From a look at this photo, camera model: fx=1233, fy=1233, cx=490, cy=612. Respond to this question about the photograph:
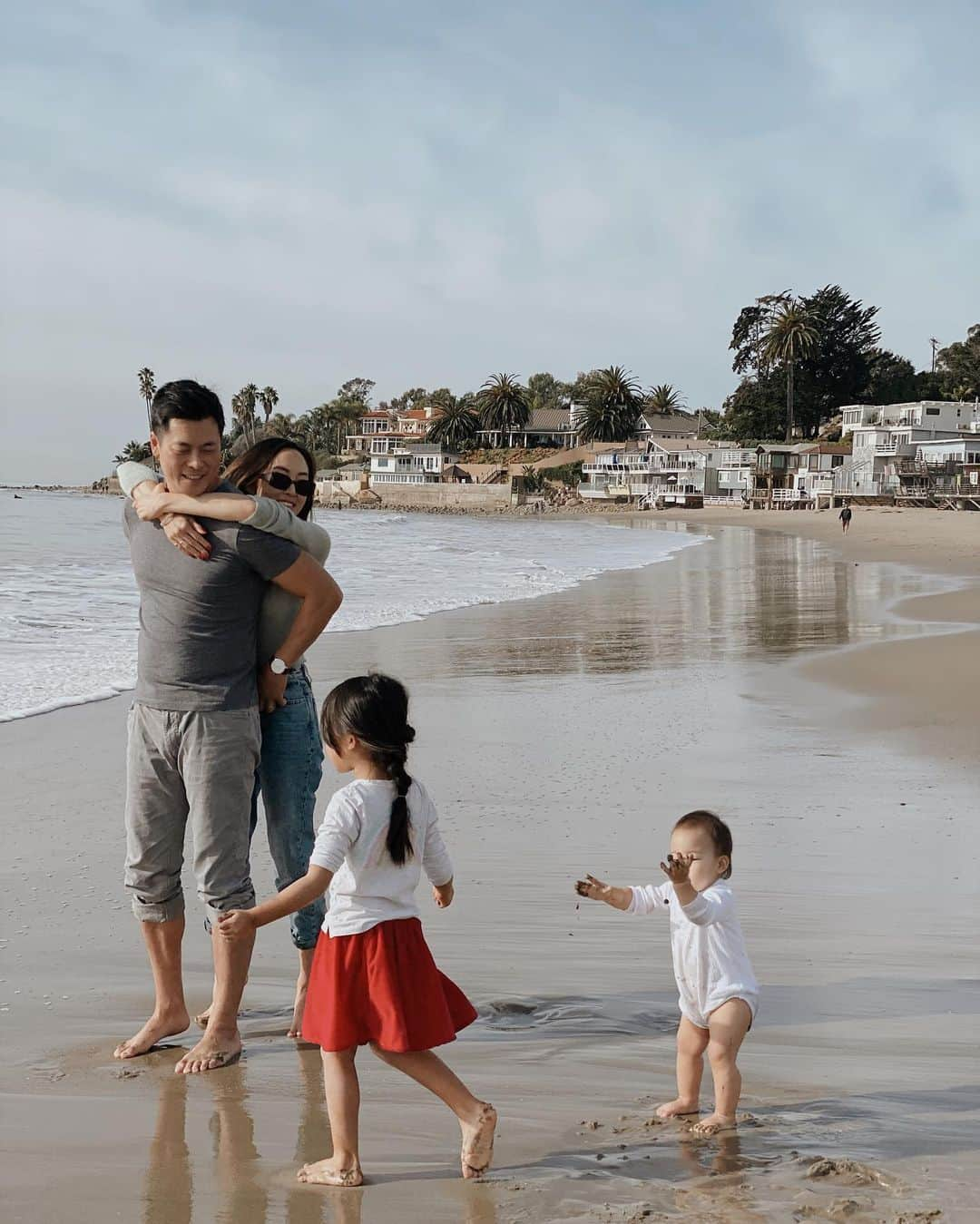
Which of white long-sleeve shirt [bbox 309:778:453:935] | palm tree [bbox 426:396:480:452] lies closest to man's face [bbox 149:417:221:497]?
white long-sleeve shirt [bbox 309:778:453:935]

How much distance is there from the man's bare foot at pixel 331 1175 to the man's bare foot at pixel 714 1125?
0.81 metres

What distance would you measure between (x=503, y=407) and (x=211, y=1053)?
129m

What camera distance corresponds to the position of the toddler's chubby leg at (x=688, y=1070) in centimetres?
305

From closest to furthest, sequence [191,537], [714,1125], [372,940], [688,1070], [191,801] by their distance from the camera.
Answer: [372,940] → [714,1125] → [688,1070] → [191,537] → [191,801]

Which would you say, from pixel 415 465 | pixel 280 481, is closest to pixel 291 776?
pixel 280 481

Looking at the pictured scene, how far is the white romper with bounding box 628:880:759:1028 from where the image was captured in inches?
122

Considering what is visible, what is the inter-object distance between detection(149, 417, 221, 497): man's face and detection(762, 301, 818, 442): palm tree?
103390 mm

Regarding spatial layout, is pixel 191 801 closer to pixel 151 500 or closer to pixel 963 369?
pixel 151 500

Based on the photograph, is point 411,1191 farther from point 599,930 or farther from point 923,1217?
point 599,930

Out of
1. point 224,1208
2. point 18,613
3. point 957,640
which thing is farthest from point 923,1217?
point 18,613

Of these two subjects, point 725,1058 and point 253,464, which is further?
point 253,464

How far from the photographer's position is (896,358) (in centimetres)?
11144

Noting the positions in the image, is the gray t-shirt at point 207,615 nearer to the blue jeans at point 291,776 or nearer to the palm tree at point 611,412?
the blue jeans at point 291,776

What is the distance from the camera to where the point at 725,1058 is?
119 inches
